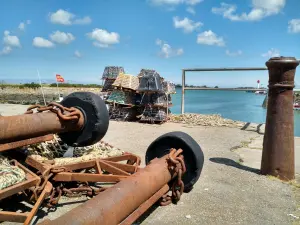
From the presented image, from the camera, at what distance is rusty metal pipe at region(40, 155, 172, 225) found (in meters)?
1.75

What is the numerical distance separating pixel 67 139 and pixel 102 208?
2095 millimetres

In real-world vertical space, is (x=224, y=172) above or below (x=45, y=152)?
below

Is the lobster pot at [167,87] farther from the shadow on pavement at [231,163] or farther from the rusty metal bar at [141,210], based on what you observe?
the rusty metal bar at [141,210]

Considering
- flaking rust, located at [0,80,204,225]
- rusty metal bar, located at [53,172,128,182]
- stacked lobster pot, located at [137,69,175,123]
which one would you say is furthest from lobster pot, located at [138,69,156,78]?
rusty metal bar, located at [53,172,128,182]

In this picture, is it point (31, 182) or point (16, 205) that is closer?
point (31, 182)

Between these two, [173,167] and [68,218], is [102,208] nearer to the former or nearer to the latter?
[68,218]

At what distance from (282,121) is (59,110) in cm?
320

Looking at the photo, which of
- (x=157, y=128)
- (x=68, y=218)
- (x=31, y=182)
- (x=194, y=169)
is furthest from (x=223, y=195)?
(x=157, y=128)

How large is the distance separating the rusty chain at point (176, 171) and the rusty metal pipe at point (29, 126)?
128 cm

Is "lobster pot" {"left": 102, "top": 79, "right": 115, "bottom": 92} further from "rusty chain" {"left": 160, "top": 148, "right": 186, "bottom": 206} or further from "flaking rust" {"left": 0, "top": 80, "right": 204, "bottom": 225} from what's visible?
"rusty chain" {"left": 160, "top": 148, "right": 186, "bottom": 206}

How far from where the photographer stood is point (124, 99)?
12023 millimetres

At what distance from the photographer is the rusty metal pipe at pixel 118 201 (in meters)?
1.75

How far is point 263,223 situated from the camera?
10.2ft

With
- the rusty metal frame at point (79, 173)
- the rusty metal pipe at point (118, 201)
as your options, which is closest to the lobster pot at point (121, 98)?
the rusty metal frame at point (79, 173)
